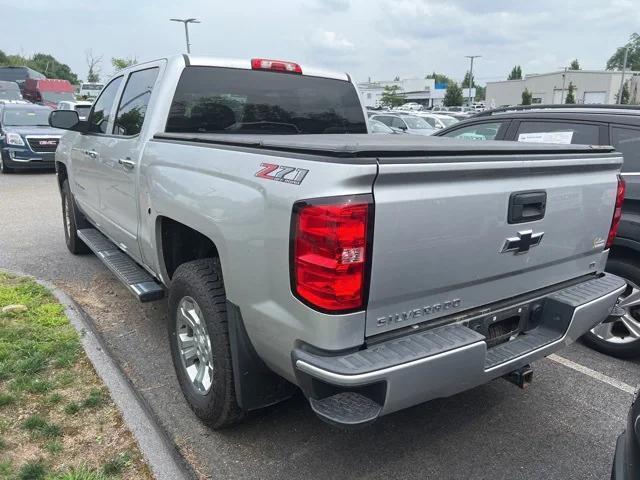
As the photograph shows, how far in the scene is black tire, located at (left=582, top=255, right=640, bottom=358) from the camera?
3.94 m

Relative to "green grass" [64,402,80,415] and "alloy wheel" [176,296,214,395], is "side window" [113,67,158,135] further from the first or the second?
"green grass" [64,402,80,415]

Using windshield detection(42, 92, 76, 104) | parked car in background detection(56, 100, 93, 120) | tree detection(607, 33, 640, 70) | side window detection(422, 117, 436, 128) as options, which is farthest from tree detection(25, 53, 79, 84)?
tree detection(607, 33, 640, 70)

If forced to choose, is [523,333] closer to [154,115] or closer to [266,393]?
[266,393]

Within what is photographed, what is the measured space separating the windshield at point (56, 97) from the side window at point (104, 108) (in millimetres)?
27422

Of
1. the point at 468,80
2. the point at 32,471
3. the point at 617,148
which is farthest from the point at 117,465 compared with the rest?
the point at 468,80

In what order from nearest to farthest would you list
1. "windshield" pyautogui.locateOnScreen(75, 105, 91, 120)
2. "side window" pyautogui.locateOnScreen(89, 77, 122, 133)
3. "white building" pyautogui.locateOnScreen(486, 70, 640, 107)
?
"side window" pyautogui.locateOnScreen(89, 77, 122, 133)
"windshield" pyautogui.locateOnScreen(75, 105, 91, 120)
"white building" pyautogui.locateOnScreen(486, 70, 640, 107)

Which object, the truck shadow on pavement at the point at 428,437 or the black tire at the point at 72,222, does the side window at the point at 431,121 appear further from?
the truck shadow on pavement at the point at 428,437

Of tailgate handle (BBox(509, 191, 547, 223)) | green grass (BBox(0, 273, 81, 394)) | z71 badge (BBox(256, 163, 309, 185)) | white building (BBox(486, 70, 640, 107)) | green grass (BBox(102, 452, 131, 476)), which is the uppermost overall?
white building (BBox(486, 70, 640, 107))

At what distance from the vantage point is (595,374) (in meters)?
3.86

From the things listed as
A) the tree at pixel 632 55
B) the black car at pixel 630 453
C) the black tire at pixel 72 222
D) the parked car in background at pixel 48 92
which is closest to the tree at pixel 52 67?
the parked car in background at pixel 48 92

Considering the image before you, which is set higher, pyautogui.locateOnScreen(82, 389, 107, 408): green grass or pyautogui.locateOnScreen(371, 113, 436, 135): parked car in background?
pyautogui.locateOnScreen(371, 113, 436, 135): parked car in background

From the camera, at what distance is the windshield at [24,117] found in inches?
571

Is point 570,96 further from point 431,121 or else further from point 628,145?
point 628,145

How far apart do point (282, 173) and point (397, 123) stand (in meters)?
18.8
